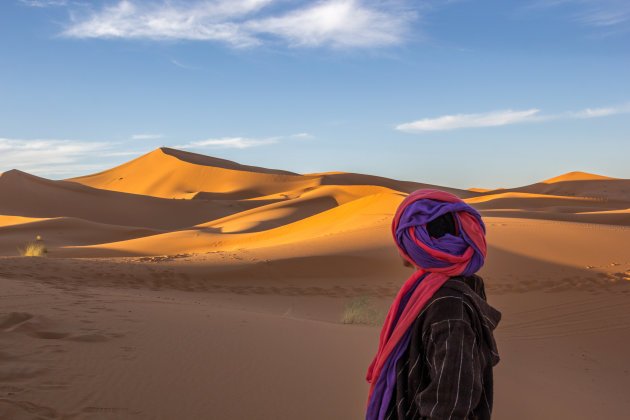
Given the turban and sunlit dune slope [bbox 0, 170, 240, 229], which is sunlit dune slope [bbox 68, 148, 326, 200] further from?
the turban

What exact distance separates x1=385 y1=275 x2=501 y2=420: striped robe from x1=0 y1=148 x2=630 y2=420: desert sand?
2428 millimetres

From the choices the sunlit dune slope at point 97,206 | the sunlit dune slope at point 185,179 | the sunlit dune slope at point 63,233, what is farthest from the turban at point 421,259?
the sunlit dune slope at point 185,179

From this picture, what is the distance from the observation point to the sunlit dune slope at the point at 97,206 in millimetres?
44062

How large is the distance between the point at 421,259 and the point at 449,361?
0.38 m

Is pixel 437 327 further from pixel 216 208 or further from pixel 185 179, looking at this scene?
pixel 185 179

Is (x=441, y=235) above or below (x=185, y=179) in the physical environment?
below

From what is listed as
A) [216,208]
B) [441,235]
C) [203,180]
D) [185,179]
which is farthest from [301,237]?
[185,179]

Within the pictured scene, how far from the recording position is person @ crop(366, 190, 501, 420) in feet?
6.00

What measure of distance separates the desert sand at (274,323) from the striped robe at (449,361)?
2.43 metres

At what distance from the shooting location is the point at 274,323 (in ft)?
23.2

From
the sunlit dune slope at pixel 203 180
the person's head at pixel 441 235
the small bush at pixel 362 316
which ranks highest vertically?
the sunlit dune slope at pixel 203 180

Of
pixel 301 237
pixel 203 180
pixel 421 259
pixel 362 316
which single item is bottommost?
pixel 362 316

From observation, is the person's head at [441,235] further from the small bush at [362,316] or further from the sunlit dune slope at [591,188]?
the sunlit dune slope at [591,188]

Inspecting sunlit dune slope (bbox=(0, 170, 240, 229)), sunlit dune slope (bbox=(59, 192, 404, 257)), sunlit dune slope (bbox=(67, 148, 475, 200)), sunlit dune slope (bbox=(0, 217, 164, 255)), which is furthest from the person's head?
sunlit dune slope (bbox=(67, 148, 475, 200))
